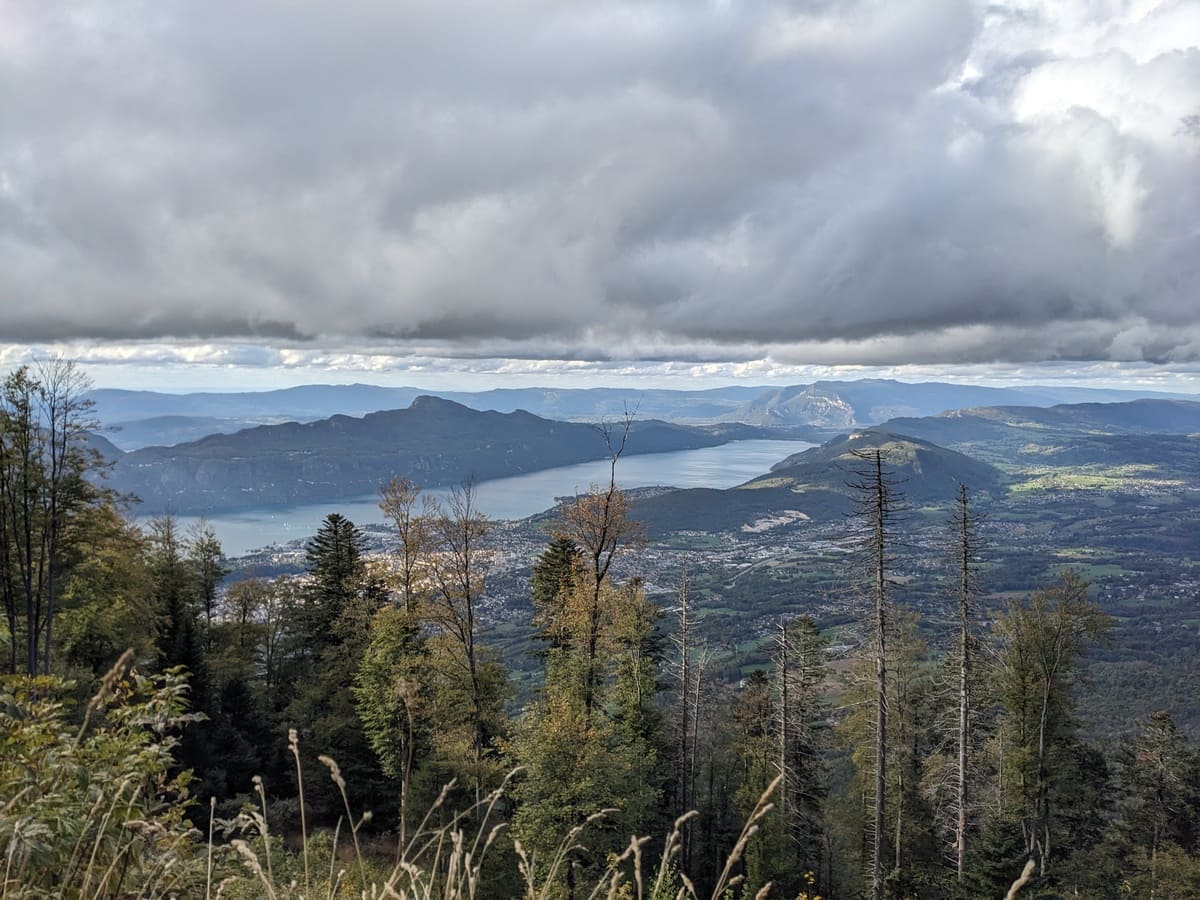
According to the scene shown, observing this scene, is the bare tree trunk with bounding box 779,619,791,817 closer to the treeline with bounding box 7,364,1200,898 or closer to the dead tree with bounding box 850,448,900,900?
the treeline with bounding box 7,364,1200,898

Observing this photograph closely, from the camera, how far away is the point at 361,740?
72.0 feet

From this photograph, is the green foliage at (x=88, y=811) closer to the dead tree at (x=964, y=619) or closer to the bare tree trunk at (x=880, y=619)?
the bare tree trunk at (x=880, y=619)

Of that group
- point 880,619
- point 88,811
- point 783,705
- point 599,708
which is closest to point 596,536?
point 599,708

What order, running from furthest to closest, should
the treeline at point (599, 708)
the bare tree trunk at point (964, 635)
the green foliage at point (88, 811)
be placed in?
1. the bare tree trunk at point (964, 635)
2. the treeline at point (599, 708)
3. the green foliage at point (88, 811)

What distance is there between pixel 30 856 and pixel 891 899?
2193cm

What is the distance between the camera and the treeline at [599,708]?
14969 mm

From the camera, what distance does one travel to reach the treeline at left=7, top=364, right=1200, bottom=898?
1497cm

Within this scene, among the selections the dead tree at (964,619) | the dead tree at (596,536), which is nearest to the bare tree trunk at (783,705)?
the dead tree at (964,619)

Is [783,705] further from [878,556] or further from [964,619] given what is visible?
[878,556]

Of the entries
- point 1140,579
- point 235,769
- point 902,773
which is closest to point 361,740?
point 235,769

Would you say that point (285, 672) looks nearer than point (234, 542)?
Yes

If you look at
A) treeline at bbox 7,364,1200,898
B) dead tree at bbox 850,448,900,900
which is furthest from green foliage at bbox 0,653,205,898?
dead tree at bbox 850,448,900,900

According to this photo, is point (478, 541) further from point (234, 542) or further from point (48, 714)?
point (234, 542)

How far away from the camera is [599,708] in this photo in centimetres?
1711
